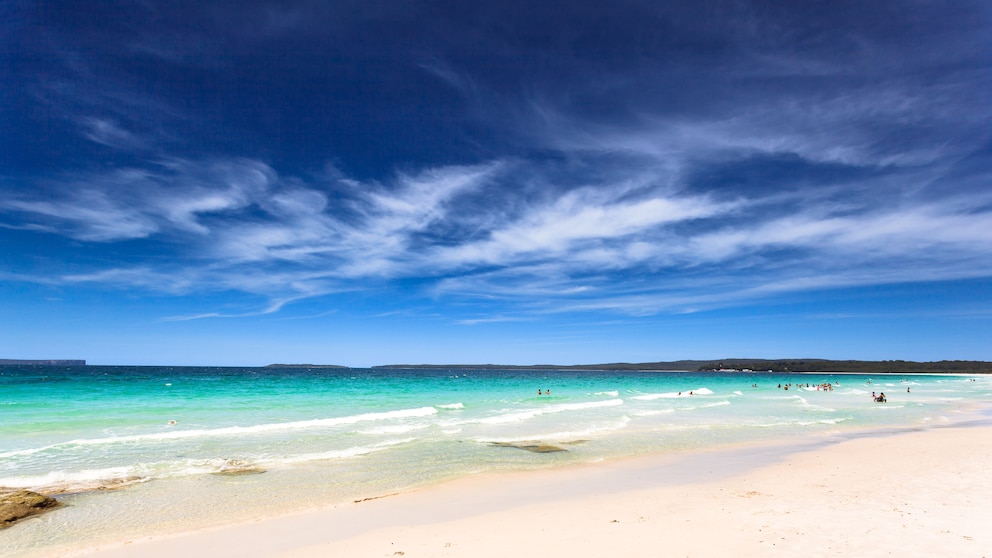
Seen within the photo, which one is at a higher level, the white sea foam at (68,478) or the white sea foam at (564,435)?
the white sea foam at (68,478)

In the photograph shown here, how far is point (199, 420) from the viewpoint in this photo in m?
23.0

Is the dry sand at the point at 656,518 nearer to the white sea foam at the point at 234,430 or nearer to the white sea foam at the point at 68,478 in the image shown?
the white sea foam at the point at 68,478

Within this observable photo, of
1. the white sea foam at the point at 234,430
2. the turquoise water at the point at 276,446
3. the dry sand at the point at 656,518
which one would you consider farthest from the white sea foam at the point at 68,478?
the dry sand at the point at 656,518

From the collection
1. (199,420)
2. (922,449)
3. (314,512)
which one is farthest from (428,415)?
(922,449)

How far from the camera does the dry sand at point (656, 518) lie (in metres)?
7.09

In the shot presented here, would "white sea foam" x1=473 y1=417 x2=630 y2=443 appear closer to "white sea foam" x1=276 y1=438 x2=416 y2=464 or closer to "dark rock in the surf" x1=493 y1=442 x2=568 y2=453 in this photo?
"dark rock in the surf" x1=493 y1=442 x2=568 y2=453

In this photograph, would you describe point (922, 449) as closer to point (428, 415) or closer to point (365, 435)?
point (365, 435)

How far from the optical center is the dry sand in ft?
23.2

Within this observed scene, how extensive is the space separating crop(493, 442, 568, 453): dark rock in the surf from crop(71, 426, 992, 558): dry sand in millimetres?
2901

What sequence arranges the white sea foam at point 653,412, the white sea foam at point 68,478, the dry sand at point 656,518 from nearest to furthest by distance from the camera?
the dry sand at point 656,518
the white sea foam at point 68,478
the white sea foam at point 653,412

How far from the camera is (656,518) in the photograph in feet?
28.1

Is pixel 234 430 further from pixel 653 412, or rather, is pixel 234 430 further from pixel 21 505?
pixel 653 412

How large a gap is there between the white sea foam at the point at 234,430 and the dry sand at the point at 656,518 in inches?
431

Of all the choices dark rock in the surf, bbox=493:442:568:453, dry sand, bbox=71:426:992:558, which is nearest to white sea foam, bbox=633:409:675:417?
dark rock in the surf, bbox=493:442:568:453
